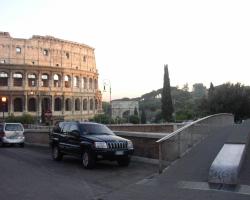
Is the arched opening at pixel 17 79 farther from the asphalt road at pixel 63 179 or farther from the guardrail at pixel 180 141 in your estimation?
the guardrail at pixel 180 141

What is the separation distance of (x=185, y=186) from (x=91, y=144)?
580 cm

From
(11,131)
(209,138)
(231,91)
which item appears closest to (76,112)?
(231,91)

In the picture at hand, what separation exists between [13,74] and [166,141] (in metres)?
89.6

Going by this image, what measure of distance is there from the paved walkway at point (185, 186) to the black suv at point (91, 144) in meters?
2.40

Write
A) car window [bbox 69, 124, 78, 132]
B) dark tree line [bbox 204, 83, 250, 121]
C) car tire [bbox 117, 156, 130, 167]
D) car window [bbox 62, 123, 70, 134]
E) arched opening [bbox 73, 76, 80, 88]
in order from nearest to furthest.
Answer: car tire [bbox 117, 156, 130, 167] → car window [bbox 69, 124, 78, 132] → car window [bbox 62, 123, 70, 134] → dark tree line [bbox 204, 83, 250, 121] → arched opening [bbox 73, 76, 80, 88]

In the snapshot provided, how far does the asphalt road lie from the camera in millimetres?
11406

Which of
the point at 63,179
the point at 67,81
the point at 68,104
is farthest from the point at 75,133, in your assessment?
the point at 67,81

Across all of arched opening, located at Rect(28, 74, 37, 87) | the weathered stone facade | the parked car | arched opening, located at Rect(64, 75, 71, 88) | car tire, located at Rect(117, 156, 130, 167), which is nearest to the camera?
car tire, located at Rect(117, 156, 130, 167)

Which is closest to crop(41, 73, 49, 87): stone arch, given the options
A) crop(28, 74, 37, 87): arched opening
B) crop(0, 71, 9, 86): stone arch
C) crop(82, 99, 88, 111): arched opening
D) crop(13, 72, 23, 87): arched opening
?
crop(28, 74, 37, 87): arched opening

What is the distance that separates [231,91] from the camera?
71750 millimetres

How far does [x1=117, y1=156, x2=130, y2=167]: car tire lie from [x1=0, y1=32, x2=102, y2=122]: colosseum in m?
77.9

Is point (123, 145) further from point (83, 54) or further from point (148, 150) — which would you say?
point (83, 54)

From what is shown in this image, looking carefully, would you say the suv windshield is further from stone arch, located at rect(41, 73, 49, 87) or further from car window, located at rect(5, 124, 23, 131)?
stone arch, located at rect(41, 73, 49, 87)

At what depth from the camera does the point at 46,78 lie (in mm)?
105562
